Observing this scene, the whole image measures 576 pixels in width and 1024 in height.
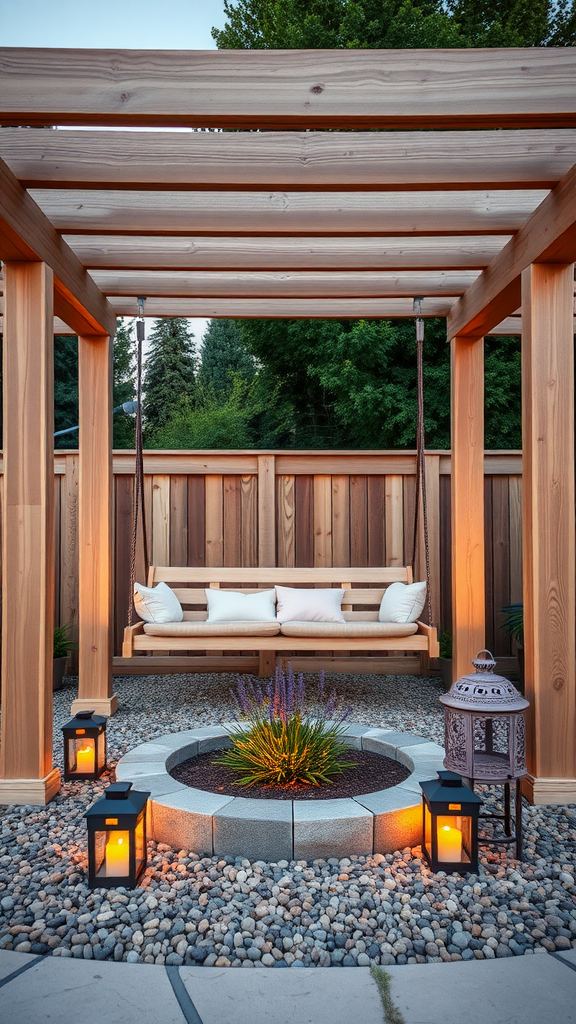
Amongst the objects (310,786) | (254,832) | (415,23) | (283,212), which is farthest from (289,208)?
(415,23)

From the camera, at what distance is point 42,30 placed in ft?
27.4

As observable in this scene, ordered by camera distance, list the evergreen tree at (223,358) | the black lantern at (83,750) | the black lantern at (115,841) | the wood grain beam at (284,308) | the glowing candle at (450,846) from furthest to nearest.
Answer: the evergreen tree at (223,358)
the wood grain beam at (284,308)
the black lantern at (83,750)
the glowing candle at (450,846)
the black lantern at (115,841)

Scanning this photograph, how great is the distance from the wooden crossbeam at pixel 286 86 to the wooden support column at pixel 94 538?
1920 mm

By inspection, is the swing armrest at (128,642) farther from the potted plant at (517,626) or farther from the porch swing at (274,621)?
the potted plant at (517,626)

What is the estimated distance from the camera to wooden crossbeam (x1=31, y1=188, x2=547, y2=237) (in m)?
3.00

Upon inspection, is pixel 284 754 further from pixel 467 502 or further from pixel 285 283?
pixel 285 283

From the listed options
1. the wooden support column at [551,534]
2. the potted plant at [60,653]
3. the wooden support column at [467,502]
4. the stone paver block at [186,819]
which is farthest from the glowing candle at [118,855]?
the potted plant at [60,653]

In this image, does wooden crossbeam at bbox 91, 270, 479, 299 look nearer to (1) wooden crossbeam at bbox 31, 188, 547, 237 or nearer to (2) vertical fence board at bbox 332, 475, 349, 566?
(1) wooden crossbeam at bbox 31, 188, 547, 237

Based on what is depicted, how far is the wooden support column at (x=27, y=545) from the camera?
275cm

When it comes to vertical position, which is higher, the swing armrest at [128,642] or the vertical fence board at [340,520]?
the vertical fence board at [340,520]

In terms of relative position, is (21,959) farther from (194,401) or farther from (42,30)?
(194,401)

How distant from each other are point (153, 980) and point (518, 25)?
39.3 feet

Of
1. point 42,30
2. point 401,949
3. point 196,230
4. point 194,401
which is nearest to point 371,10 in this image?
point 42,30

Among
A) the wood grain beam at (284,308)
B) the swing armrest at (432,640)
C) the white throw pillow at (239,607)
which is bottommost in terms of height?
the swing armrest at (432,640)
